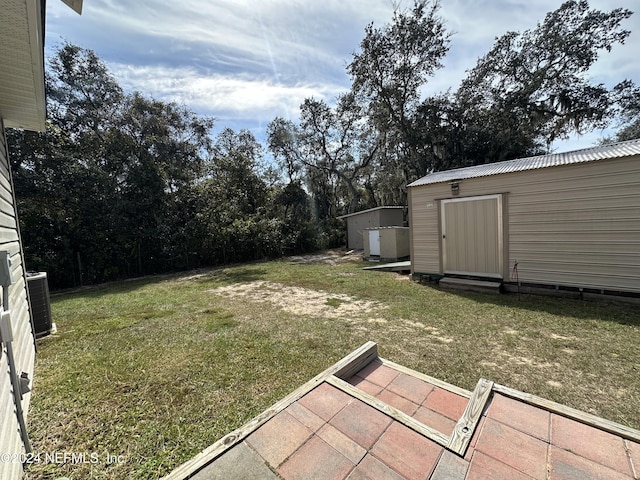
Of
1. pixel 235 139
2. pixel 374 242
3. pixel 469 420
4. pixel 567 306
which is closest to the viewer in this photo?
pixel 469 420

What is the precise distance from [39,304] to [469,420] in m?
4.78

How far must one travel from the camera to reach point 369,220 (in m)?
12.5

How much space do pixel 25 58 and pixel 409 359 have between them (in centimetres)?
390

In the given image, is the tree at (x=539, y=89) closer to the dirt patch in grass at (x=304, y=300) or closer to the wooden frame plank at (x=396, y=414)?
the dirt patch in grass at (x=304, y=300)

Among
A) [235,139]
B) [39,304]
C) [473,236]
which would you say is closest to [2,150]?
[39,304]

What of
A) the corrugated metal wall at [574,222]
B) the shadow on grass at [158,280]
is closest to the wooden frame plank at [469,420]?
the corrugated metal wall at [574,222]

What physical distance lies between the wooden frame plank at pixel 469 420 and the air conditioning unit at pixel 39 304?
4.65m

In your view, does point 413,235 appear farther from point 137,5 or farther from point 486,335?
point 137,5

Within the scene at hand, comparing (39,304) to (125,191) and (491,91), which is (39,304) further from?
(491,91)

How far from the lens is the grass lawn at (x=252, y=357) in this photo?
172cm

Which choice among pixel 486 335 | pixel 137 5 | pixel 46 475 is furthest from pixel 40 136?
pixel 486 335

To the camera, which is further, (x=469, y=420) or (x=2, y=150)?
(x=2, y=150)

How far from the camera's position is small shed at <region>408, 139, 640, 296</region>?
3822 millimetres

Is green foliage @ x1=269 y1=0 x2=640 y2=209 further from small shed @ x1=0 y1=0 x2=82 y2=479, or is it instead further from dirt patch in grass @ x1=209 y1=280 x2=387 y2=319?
small shed @ x1=0 y1=0 x2=82 y2=479
